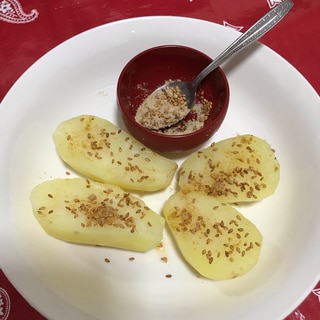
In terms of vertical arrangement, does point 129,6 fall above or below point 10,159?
above

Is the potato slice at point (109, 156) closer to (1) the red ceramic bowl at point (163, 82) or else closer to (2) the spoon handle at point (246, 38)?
(1) the red ceramic bowl at point (163, 82)

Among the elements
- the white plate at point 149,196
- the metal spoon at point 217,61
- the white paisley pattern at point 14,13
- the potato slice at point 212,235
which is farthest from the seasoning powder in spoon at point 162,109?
the white paisley pattern at point 14,13

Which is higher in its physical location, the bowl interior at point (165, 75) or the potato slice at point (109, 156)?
the bowl interior at point (165, 75)

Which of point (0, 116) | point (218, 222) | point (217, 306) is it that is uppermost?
point (0, 116)

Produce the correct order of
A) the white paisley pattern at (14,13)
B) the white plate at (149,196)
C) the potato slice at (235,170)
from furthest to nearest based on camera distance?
1. the white paisley pattern at (14,13)
2. the potato slice at (235,170)
3. the white plate at (149,196)

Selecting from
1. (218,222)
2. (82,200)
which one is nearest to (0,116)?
(82,200)

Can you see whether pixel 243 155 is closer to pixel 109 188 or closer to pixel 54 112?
pixel 109 188

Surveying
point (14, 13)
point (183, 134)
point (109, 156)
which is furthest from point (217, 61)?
point (14, 13)

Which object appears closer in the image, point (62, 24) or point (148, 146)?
point (148, 146)
